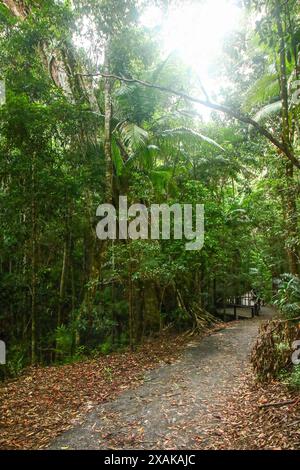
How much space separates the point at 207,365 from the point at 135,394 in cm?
199

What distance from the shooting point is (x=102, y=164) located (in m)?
9.41

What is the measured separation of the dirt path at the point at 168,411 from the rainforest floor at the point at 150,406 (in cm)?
1

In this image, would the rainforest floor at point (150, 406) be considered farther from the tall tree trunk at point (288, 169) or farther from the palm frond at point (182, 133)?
the palm frond at point (182, 133)

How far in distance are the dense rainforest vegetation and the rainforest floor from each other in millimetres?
1429

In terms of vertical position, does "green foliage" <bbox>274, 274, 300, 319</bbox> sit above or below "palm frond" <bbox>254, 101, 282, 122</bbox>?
below

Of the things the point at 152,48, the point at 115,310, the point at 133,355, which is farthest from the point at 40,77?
the point at 133,355

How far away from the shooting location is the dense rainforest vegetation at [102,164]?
771 centimetres

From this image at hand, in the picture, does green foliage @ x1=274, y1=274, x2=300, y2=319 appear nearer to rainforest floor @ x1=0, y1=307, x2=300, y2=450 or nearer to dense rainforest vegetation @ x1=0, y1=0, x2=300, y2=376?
dense rainforest vegetation @ x1=0, y1=0, x2=300, y2=376

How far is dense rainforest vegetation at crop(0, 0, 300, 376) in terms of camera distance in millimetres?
7715

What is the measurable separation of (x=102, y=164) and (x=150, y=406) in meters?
6.20

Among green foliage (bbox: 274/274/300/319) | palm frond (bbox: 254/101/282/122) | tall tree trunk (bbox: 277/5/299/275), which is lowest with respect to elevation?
green foliage (bbox: 274/274/300/319)

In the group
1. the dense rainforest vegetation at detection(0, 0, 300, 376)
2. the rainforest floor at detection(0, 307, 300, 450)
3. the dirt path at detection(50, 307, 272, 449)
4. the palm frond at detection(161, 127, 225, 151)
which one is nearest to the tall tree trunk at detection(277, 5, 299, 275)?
the dense rainforest vegetation at detection(0, 0, 300, 376)

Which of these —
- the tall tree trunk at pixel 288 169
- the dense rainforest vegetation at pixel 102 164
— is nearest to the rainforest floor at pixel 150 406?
the dense rainforest vegetation at pixel 102 164
